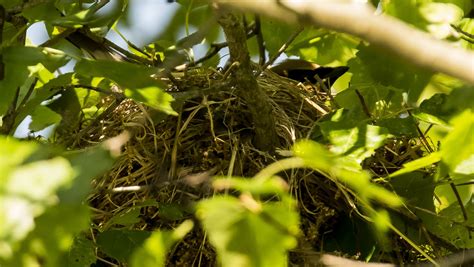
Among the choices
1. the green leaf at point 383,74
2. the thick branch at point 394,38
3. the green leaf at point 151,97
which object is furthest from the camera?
the green leaf at point 383,74

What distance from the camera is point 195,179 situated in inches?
49.5

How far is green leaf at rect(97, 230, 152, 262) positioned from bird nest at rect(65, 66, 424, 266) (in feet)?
0.20

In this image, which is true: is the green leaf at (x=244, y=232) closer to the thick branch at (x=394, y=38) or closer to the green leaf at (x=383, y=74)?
the thick branch at (x=394, y=38)

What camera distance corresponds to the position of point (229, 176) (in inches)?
38.8

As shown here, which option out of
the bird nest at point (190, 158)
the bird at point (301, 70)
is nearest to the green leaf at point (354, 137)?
the bird nest at point (190, 158)

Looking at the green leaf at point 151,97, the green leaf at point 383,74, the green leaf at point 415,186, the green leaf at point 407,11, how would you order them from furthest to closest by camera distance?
1. the green leaf at point 415,186
2. the green leaf at point 383,74
3. the green leaf at point 407,11
4. the green leaf at point 151,97

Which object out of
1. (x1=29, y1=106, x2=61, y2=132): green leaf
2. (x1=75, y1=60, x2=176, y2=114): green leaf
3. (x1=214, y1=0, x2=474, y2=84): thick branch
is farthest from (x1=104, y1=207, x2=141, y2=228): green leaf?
(x1=214, y1=0, x2=474, y2=84): thick branch

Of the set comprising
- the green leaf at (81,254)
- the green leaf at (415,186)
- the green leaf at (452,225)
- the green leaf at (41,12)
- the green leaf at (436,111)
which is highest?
the green leaf at (41,12)

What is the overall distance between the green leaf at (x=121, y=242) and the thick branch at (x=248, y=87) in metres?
0.27

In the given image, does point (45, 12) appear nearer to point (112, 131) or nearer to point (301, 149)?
point (112, 131)

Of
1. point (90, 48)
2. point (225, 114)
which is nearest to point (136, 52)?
point (90, 48)

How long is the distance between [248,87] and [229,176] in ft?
1.02

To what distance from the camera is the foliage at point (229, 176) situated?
669mm

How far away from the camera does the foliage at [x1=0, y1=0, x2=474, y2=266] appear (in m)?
0.67
